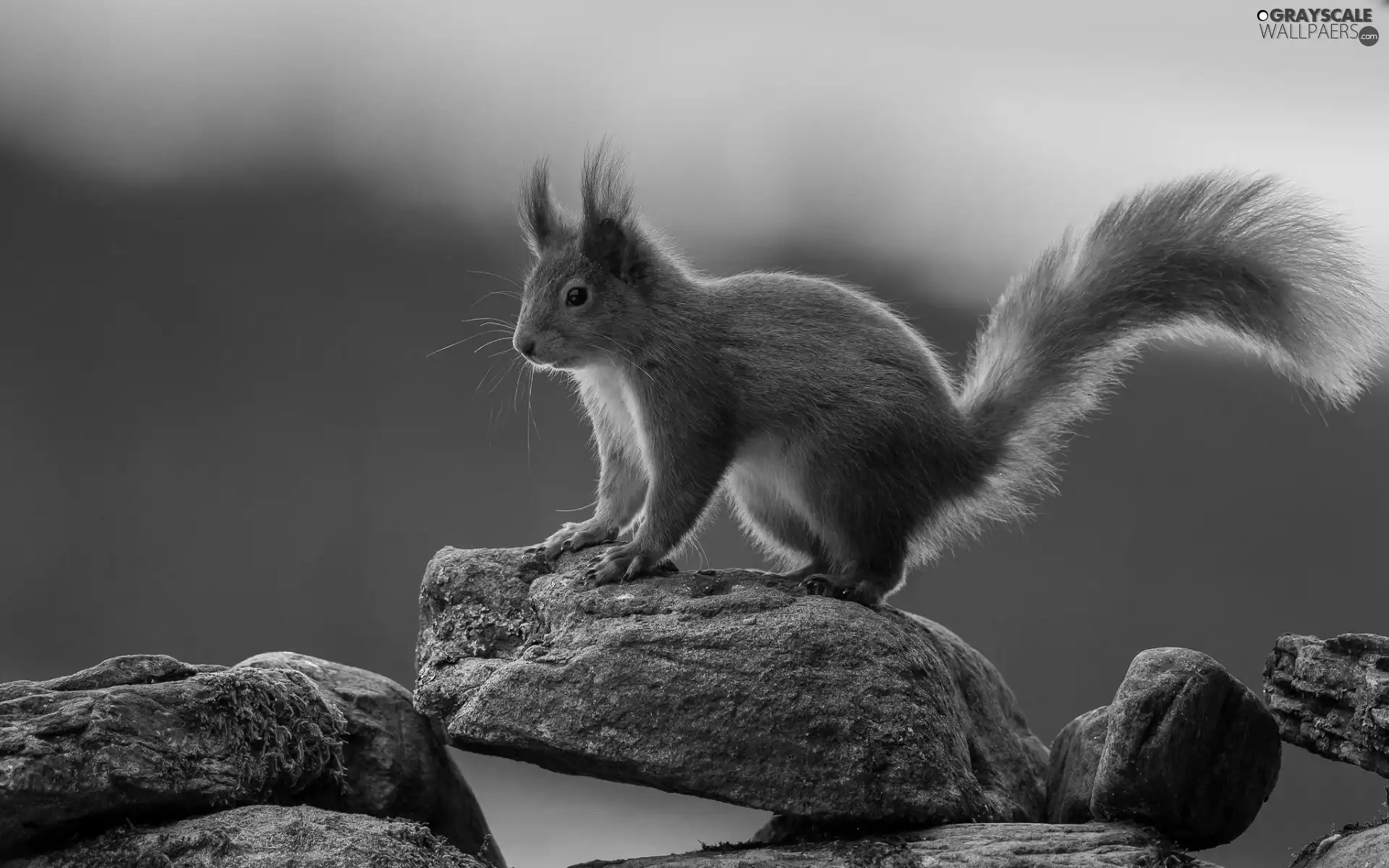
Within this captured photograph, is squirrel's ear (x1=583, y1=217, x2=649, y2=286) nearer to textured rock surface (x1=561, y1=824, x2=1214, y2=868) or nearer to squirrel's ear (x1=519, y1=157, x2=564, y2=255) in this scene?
squirrel's ear (x1=519, y1=157, x2=564, y2=255)

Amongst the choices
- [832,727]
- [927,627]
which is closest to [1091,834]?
[832,727]

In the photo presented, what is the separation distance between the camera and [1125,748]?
2.84m

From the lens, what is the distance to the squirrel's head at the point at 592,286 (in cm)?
329

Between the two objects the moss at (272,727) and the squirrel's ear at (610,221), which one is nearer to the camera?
the moss at (272,727)

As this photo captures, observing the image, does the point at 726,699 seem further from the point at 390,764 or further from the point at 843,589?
the point at 390,764

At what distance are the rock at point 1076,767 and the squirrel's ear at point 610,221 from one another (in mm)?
1893

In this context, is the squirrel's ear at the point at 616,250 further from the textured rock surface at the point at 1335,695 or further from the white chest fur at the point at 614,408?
the textured rock surface at the point at 1335,695

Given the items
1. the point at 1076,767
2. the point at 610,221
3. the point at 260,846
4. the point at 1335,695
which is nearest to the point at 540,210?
the point at 610,221

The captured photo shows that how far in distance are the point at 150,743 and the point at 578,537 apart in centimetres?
137

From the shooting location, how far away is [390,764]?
3.16 meters

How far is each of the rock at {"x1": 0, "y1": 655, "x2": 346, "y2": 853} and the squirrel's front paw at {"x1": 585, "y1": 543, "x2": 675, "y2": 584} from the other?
807 millimetres

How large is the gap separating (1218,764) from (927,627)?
1018mm

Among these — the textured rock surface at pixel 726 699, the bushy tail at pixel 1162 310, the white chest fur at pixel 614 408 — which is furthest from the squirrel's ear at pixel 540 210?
the bushy tail at pixel 1162 310

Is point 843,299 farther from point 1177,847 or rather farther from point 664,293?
point 1177,847
